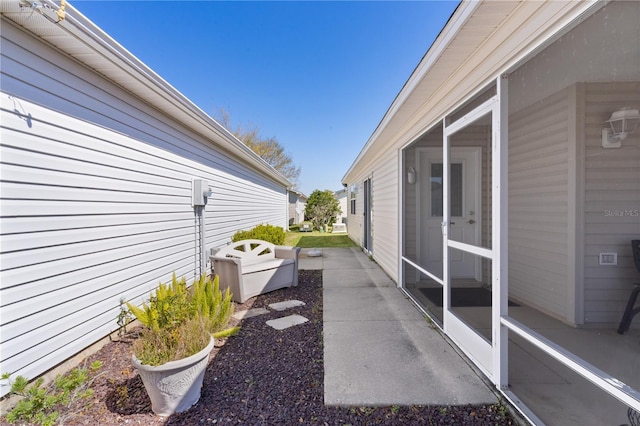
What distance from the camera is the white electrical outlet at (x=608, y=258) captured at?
288cm

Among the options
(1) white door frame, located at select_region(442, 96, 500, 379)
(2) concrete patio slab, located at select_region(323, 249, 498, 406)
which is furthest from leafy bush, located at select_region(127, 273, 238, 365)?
(1) white door frame, located at select_region(442, 96, 500, 379)

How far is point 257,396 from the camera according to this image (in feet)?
6.65

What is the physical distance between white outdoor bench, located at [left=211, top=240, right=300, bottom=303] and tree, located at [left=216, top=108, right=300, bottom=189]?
16164mm

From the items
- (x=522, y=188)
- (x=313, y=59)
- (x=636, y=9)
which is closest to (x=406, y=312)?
(x=522, y=188)

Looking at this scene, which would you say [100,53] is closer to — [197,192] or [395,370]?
[197,192]

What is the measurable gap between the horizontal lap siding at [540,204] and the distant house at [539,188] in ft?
0.05

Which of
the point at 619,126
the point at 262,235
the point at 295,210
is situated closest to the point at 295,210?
the point at 295,210

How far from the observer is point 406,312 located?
365 centimetres

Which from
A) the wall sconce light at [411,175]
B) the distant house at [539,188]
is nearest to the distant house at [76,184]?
the distant house at [539,188]

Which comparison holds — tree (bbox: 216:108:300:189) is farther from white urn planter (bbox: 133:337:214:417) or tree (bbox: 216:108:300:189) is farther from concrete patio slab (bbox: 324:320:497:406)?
white urn planter (bbox: 133:337:214:417)

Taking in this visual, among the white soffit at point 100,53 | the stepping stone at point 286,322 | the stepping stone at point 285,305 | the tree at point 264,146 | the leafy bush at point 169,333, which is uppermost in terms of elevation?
the tree at point 264,146

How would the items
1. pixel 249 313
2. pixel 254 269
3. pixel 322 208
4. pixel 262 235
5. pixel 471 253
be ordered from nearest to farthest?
pixel 471 253 → pixel 249 313 → pixel 254 269 → pixel 262 235 → pixel 322 208

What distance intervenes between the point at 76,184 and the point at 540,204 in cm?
484

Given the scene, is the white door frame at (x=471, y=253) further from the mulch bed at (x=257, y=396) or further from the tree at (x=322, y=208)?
the tree at (x=322, y=208)
